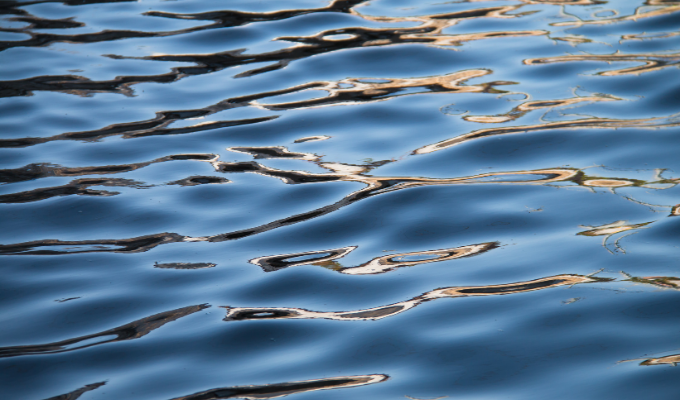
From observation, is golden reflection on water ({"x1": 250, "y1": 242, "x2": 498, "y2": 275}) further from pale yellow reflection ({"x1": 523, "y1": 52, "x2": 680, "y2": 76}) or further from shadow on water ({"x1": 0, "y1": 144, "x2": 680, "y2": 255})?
pale yellow reflection ({"x1": 523, "y1": 52, "x2": 680, "y2": 76})

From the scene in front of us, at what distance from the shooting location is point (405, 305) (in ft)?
6.04

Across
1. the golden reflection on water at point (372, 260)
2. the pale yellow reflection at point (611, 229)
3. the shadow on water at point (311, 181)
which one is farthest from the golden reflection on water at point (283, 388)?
the pale yellow reflection at point (611, 229)

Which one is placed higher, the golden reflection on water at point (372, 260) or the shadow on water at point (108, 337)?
the golden reflection on water at point (372, 260)

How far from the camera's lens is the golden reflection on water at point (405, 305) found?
71.8 inches

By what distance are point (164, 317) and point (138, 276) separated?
260 millimetres

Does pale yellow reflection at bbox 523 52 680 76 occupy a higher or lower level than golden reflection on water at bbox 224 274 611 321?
higher

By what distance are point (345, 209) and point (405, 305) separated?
615 millimetres

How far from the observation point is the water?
1.65 metres

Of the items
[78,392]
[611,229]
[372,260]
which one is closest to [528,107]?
[611,229]

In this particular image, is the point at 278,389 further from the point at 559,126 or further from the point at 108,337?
the point at 559,126

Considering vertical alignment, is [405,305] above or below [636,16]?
below

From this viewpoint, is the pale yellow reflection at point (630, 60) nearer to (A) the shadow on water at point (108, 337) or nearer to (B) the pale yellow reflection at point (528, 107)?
(B) the pale yellow reflection at point (528, 107)

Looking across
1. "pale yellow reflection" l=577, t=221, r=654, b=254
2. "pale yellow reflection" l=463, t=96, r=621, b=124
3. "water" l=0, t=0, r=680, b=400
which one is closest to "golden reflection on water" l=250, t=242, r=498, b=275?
"water" l=0, t=0, r=680, b=400

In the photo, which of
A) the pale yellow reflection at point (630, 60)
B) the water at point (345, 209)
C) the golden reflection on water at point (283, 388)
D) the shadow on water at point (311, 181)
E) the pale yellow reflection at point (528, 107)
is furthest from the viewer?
the pale yellow reflection at point (630, 60)
